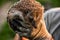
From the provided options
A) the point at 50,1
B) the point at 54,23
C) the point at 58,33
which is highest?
the point at 50,1

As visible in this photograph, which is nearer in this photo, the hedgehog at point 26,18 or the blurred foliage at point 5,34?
the hedgehog at point 26,18

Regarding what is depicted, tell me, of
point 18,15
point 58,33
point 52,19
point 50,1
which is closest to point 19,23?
point 18,15

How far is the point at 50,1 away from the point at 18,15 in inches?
100

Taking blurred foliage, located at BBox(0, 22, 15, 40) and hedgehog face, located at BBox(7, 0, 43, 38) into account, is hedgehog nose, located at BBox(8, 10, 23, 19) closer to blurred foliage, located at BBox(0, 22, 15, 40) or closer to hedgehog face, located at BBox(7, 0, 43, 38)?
hedgehog face, located at BBox(7, 0, 43, 38)

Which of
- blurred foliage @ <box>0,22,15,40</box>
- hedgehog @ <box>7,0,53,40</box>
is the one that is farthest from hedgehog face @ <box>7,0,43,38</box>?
blurred foliage @ <box>0,22,15,40</box>

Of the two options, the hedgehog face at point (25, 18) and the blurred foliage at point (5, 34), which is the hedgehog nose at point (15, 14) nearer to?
the hedgehog face at point (25, 18)

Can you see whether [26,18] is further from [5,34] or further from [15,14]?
[5,34]

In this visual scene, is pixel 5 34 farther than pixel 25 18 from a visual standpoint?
Yes

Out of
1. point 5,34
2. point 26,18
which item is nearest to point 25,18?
point 26,18

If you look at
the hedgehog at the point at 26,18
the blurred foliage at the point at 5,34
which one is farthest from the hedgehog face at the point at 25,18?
the blurred foliage at the point at 5,34

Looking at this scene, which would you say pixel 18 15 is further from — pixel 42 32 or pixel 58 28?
pixel 58 28

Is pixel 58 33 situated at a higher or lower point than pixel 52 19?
lower

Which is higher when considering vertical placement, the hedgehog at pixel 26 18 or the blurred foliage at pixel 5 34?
the blurred foliage at pixel 5 34

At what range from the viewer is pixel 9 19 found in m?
0.64
